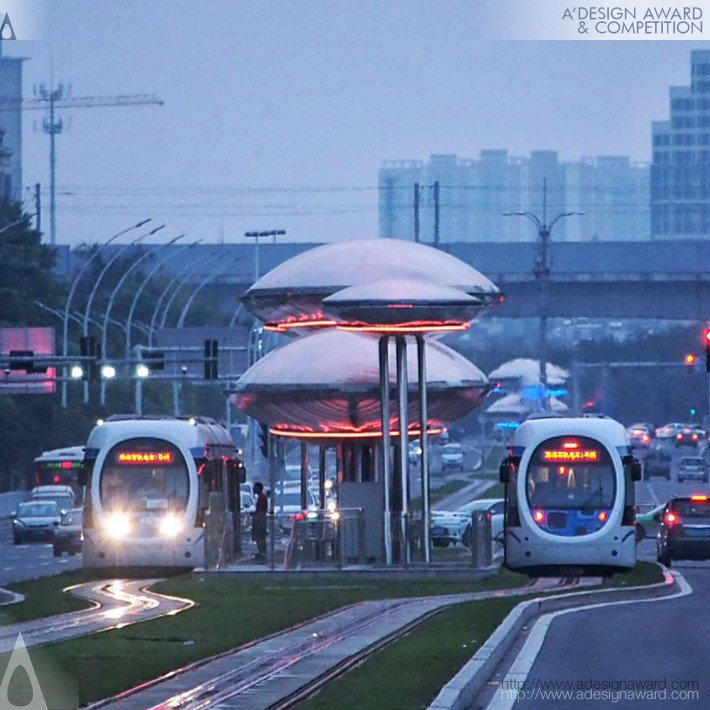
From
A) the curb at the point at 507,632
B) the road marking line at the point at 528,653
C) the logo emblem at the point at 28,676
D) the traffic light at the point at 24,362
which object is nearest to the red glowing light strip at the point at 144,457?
the curb at the point at 507,632

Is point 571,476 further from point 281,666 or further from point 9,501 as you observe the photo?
point 9,501

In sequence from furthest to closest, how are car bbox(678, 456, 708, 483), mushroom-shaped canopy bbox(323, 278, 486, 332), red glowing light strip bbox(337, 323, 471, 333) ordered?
car bbox(678, 456, 708, 483), red glowing light strip bbox(337, 323, 471, 333), mushroom-shaped canopy bbox(323, 278, 486, 332)

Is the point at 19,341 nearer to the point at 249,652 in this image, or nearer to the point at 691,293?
the point at 691,293

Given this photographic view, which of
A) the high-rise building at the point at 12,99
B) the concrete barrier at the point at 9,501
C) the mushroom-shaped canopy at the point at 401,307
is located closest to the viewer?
the mushroom-shaped canopy at the point at 401,307

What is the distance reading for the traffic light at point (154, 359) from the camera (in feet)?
186

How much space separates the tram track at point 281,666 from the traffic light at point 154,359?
2972 centimetres

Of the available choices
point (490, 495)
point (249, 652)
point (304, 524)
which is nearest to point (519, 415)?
point (490, 495)

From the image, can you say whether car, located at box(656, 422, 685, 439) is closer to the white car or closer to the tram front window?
the white car

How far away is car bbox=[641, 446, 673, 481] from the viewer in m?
101

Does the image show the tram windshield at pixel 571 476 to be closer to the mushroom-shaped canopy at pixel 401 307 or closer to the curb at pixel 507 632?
the curb at pixel 507 632

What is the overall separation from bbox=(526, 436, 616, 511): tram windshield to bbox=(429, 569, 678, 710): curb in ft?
6.67

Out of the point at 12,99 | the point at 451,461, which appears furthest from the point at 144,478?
the point at 12,99

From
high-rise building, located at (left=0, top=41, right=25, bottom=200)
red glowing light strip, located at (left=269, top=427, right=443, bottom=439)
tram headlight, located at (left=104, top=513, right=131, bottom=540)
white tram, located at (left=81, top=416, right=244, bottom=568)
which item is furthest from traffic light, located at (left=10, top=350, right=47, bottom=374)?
high-rise building, located at (left=0, top=41, right=25, bottom=200)

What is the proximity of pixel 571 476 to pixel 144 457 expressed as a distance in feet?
27.7
